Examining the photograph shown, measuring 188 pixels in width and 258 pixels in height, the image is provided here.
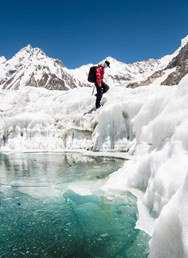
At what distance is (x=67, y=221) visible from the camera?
709 cm

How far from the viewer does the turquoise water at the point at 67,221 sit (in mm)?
5574

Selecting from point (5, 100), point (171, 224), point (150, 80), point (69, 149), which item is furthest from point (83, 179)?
point (150, 80)

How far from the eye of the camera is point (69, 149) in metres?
26.0

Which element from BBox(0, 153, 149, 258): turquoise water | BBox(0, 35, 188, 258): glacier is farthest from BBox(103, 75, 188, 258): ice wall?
BBox(0, 153, 149, 258): turquoise water

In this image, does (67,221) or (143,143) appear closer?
(67,221)

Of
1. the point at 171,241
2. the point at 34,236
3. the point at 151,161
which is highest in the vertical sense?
the point at 151,161

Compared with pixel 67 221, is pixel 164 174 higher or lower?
higher

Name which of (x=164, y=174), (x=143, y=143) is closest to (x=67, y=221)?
(x=164, y=174)

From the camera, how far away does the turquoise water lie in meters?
5.57

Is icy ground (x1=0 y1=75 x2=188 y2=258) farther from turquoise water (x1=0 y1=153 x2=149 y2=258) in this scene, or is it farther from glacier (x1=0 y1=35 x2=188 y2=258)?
turquoise water (x1=0 y1=153 x2=149 y2=258)

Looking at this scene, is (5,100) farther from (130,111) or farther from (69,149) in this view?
(130,111)

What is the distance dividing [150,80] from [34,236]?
63.6 meters

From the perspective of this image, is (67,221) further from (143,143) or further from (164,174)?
(143,143)

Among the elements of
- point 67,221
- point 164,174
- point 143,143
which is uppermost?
point 143,143
